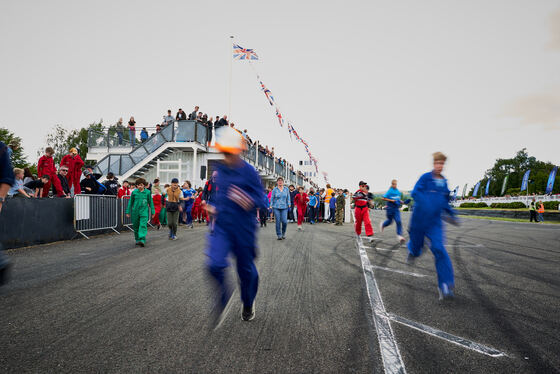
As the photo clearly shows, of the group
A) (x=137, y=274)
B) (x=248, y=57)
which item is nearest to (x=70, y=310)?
(x=137, y=274)

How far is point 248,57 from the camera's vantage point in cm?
2189

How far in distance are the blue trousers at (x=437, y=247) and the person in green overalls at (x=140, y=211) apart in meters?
6.69

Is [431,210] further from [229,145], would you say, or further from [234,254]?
[229,145]

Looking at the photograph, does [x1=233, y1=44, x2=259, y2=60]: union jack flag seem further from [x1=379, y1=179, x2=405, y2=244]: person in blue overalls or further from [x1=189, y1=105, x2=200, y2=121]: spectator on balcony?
[x1=379, y1=179, x2=405, y2=244]: person in blue overalls

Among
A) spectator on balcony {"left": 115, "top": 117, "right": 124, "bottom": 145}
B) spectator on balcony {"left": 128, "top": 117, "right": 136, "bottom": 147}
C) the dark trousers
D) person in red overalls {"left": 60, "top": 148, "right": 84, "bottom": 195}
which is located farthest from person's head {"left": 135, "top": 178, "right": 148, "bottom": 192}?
the dark trousers

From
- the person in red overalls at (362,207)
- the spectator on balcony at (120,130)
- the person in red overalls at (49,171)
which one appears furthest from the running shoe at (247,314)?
the spectator on balcony at (120,130)

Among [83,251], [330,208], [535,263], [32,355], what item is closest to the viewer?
[32,355]

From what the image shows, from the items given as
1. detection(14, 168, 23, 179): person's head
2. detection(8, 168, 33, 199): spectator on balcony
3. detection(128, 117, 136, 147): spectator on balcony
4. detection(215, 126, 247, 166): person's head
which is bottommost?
detection(8, 168, 33, 199): spectator on balcony

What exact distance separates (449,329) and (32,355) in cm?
361

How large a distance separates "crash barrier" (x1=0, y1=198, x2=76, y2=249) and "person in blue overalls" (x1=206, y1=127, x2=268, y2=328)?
7.45 m

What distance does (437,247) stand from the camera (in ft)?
14.4

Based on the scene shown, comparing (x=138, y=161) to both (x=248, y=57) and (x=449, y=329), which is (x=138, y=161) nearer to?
(x=248, y=57)

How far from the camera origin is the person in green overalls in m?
8.77

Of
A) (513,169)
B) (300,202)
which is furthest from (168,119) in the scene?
(513,169)
